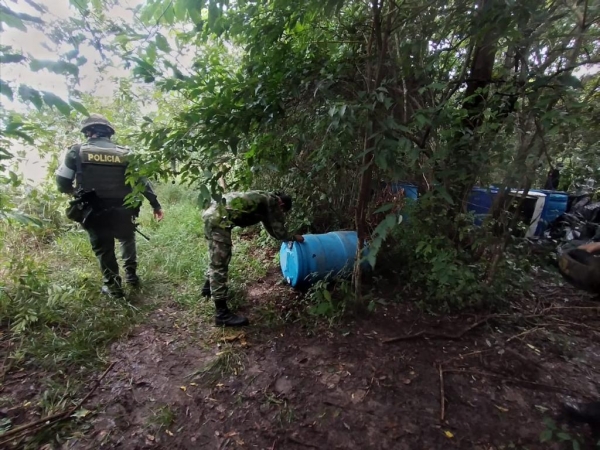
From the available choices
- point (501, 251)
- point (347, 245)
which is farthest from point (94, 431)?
point (501, 251)

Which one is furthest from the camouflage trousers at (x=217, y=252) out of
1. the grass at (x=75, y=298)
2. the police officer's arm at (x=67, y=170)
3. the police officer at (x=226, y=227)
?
the police officer's arm at (x=67, y=170)

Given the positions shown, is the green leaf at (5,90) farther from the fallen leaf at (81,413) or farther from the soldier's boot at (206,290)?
the soldier's boot at (206,290)

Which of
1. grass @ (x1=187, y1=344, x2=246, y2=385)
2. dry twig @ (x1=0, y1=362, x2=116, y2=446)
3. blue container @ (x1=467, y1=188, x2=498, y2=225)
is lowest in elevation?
dry twig @ (x1=0, y1=362, x2=116, y2=446)

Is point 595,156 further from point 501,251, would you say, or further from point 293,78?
point 293,78

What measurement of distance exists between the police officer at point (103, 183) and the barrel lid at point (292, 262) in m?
1.49

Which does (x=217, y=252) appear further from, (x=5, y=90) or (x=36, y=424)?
(x=5, y=90)

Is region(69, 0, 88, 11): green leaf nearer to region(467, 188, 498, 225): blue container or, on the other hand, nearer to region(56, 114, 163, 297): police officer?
region(56, 114, 163, 297): police officer

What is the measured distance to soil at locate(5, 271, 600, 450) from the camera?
1.78m

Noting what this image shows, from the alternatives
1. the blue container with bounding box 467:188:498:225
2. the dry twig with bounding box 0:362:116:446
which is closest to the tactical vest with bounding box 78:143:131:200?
the dry twig with bounding box 0:362:116:446

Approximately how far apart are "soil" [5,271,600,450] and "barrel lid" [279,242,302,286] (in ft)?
1.43

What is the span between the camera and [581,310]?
9.76ft

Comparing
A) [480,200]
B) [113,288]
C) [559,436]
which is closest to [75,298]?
[113,288]

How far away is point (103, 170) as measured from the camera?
116 inches

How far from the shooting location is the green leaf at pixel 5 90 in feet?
3.10
